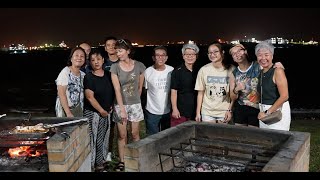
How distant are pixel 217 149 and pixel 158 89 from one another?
5.90 feet

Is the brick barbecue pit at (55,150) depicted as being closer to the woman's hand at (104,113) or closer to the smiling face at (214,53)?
the woman's hand at (104,113)

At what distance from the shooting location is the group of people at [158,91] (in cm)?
522

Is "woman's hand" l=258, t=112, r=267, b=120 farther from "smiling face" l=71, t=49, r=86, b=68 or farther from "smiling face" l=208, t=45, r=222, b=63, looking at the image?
"smiling face" l=71, t=49, r=86, b=68

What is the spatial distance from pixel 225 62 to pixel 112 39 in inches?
87.3

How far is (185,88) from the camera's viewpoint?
19.2ft

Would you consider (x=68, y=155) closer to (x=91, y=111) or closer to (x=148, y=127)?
(x=91, y=111)

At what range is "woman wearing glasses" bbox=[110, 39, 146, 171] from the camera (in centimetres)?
566

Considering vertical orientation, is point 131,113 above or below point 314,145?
A: above

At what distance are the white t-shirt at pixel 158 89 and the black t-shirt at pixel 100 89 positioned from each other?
0.76 metres

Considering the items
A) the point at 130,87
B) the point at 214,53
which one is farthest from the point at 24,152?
the point at 214,53

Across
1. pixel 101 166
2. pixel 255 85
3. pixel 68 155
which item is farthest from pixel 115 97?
pixel 255 85

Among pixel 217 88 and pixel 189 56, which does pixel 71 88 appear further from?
pixel 217 88

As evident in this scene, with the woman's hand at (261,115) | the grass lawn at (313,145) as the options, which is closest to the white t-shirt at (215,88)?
the woman's hand at (261,115)

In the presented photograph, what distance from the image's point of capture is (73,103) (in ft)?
18.0
